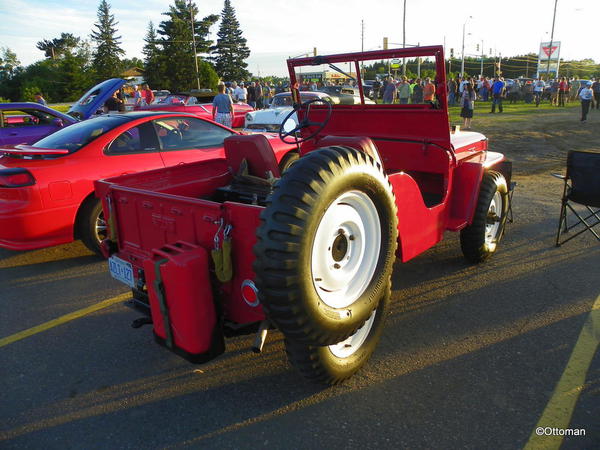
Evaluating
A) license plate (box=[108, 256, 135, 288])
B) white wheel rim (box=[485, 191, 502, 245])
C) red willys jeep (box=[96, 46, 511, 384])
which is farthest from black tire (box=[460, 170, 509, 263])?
license plate (box=[108, 256, 135, 288])

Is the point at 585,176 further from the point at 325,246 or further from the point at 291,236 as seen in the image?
the point at 291,236

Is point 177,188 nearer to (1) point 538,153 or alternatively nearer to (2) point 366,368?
(2) point 366,368

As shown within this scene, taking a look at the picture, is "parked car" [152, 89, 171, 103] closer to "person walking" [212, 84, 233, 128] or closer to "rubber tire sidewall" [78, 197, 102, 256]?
"person walking" [212, 84, 233, 128]

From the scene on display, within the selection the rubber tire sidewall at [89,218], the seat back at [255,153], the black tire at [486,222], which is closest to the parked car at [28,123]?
the rubber tire sidewall at [89,218]

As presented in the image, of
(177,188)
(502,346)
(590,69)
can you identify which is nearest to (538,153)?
(502,346)

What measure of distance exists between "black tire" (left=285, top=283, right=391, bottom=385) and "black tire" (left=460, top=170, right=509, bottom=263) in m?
1.82

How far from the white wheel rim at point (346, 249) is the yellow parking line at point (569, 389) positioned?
1.22 meters

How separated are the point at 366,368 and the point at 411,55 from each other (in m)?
2.72

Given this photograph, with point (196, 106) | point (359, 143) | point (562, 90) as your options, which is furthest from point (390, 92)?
point (562, 90)

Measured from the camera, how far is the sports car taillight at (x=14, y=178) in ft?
14.4

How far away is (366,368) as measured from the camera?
2.99 metres

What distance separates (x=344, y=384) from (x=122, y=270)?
1.76 m

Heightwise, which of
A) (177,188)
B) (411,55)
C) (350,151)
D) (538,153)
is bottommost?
(538,153)

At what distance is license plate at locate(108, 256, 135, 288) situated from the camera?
10.2 feet
